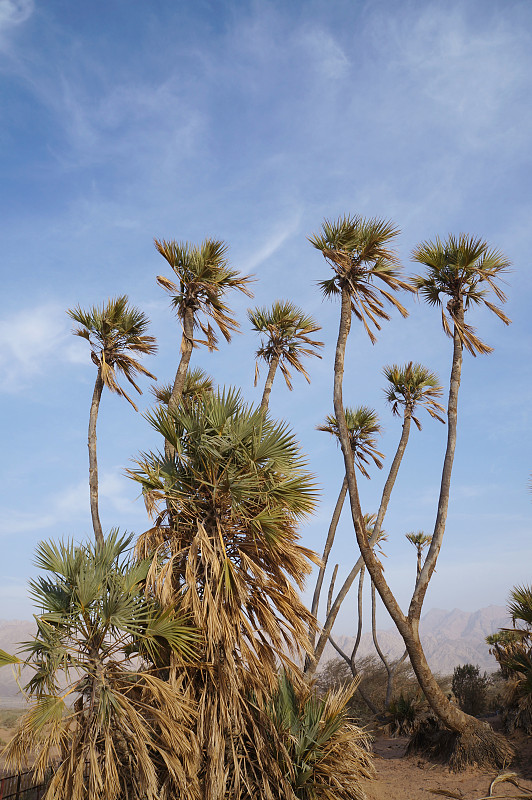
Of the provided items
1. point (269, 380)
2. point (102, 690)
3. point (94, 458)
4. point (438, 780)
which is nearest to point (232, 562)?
point (102, 690)

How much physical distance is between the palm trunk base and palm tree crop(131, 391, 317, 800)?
18.1ft

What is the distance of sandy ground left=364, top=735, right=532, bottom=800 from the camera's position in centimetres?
1015

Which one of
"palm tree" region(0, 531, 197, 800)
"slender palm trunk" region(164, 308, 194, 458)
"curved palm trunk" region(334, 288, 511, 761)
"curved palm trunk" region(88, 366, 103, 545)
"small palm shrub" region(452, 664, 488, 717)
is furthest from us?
"small palm shrub" region(452, 664, 488, 717)

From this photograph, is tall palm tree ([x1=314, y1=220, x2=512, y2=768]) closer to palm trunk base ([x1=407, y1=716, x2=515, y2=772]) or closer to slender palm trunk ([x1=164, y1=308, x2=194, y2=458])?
palm trunk base ([x1=407, y1=716, x2=515, y2=772])

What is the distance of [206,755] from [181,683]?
3.27ft

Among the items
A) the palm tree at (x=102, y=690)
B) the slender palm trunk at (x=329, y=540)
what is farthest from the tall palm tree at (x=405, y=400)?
the palm tree at (x=102, y=690)

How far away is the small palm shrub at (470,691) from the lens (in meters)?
20.2

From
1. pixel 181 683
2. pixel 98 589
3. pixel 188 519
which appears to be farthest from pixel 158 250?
pixel 181 683

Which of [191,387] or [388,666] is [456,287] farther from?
[388,666]

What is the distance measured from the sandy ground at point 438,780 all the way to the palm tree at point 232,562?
12.0ft

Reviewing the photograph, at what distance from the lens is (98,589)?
7.51 metres

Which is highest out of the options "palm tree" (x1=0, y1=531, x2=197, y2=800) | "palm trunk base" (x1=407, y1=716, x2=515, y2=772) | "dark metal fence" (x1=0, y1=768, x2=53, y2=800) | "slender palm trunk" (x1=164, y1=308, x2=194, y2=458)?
"slender palm trunk" (x1=164, y1=308, x2=194, y2=458)

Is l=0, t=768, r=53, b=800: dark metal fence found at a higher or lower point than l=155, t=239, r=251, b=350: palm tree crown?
lower

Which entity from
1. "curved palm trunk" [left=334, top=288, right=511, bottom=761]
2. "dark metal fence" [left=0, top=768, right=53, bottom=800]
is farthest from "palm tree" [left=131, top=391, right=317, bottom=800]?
"curved palm trunk" [left=334, top=288, right=511, bottom=761]
